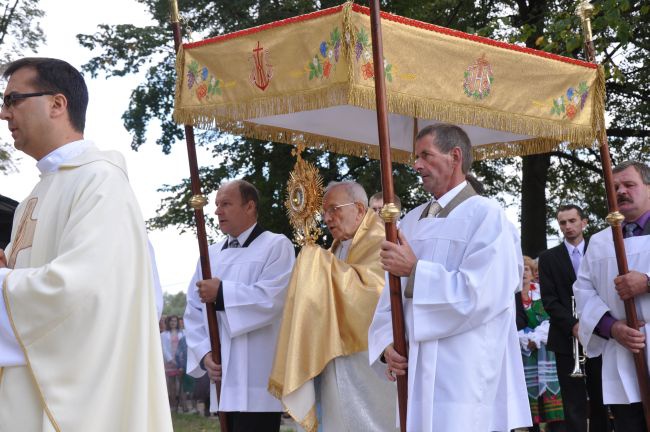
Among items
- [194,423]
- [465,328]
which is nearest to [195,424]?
[194,423]

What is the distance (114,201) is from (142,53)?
594 inches

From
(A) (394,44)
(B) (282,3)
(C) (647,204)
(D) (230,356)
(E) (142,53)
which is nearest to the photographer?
(A) (394,44)

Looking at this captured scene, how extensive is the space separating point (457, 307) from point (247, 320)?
209cm

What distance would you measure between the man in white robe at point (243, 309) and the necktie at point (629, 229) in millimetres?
2314

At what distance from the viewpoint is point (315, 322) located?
20.5 ft

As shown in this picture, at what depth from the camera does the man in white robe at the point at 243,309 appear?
258 inches

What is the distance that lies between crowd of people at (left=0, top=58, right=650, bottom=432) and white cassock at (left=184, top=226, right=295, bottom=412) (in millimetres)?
11

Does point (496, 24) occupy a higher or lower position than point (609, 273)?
higher

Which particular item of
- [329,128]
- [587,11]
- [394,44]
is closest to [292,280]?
[329,128]

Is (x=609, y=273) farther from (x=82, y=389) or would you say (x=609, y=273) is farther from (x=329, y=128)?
(x=82, y=389)

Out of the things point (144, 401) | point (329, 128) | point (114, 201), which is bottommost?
point (144, 401)

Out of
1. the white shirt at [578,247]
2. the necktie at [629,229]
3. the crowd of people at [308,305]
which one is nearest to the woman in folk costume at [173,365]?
the crowd of people at [308,305]

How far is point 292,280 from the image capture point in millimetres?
6332

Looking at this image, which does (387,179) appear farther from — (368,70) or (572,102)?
(572,102)
